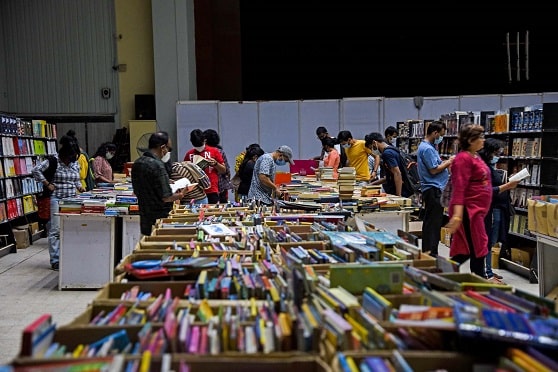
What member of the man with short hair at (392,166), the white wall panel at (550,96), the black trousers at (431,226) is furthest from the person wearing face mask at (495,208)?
the white wall panel at (550,96)

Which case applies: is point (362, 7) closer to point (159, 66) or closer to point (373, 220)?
point (159, 66)

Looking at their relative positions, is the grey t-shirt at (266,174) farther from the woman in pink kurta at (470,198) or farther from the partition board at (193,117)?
the partition board at (193,117)

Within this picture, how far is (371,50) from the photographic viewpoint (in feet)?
48.9

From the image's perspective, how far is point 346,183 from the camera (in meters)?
5.46

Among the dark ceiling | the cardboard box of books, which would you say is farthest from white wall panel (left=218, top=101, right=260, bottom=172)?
the cardboard box of books

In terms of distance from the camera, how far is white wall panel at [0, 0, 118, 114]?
14430mm

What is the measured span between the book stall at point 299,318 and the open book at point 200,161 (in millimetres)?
3412

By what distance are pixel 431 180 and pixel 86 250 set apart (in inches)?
145

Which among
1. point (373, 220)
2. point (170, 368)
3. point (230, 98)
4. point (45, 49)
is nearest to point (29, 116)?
point (45, 49)

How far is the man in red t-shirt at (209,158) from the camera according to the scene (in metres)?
6.63

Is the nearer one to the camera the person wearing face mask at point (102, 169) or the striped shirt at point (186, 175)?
the striped shirt at point (186, 175)

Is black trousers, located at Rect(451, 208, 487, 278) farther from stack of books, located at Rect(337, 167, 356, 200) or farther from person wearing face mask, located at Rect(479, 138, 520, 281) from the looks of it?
stack of books, located at Rect(337, 167, 356, 200)

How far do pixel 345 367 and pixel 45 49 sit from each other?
48.3 ft

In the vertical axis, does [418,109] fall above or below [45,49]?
below
